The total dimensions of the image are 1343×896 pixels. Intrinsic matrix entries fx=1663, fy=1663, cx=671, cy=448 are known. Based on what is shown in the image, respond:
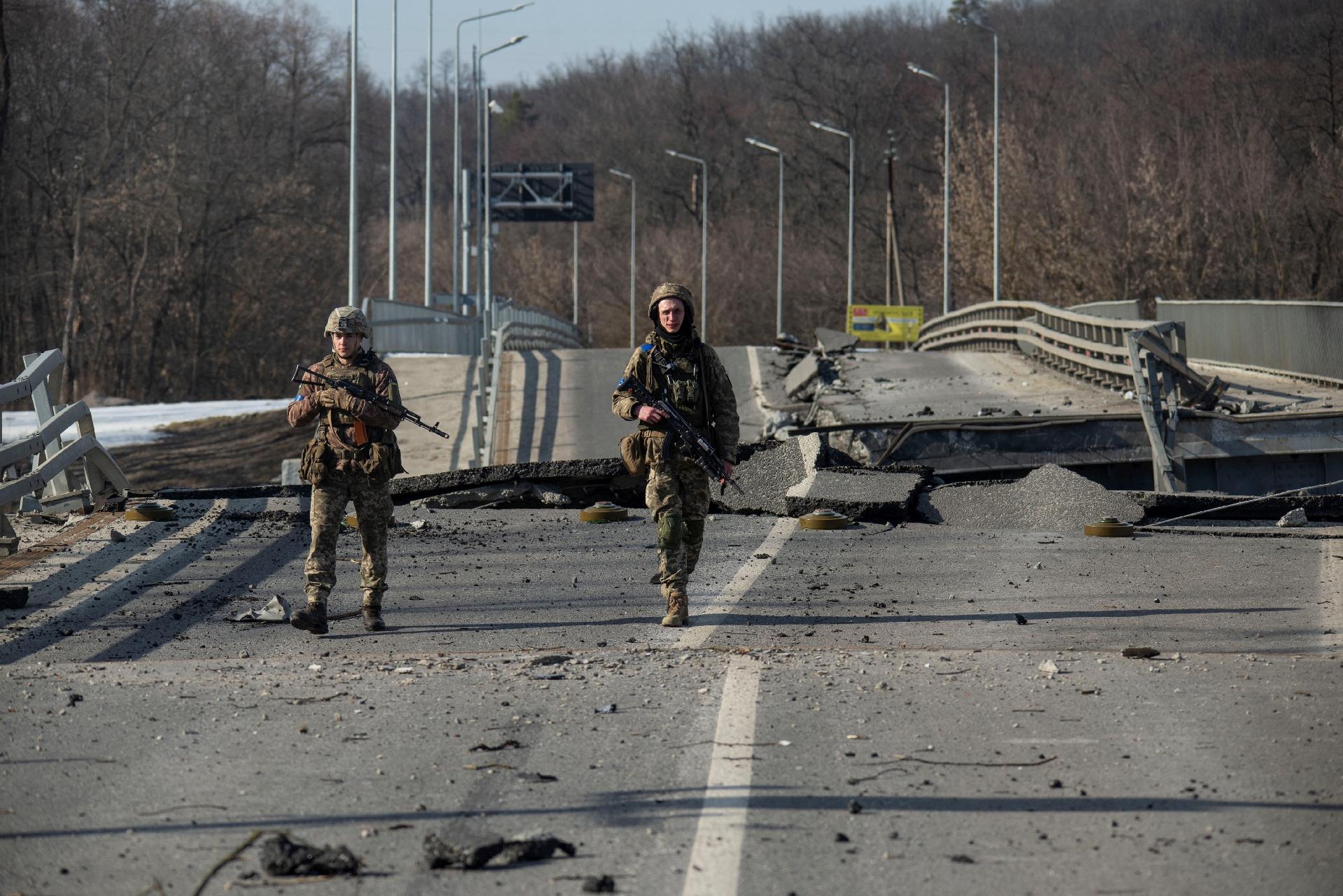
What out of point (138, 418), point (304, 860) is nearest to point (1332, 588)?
point (304, 860)

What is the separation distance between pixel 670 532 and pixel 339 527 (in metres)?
1.69

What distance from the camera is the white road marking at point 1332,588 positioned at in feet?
26.6

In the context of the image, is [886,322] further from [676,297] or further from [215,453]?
[676,297]

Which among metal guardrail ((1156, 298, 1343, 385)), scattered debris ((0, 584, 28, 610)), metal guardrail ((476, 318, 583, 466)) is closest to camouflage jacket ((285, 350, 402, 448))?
scattered debris ((0, 584, 28, 610))

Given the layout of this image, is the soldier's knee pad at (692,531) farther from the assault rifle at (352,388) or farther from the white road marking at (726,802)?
the white road marking at (726,802)

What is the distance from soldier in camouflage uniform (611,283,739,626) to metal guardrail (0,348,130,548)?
4435mm

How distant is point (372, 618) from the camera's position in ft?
27.6

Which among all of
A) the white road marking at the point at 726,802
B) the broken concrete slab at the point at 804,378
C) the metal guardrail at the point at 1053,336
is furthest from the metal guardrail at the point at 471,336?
the white road marking at the point at 726,802

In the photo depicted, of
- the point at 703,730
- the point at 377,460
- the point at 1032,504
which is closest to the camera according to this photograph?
the point at 703,730

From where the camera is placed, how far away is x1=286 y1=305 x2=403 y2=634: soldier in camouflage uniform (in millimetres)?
8250

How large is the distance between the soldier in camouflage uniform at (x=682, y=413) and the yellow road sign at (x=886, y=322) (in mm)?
50687

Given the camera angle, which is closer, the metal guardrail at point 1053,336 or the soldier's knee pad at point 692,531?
the soldier's knee pad at point 692,531

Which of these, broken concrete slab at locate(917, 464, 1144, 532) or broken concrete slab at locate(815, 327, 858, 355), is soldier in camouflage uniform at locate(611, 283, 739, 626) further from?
broken concrete slab at locate(815, 327, 858, 355)

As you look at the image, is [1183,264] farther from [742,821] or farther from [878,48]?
[742,821]
